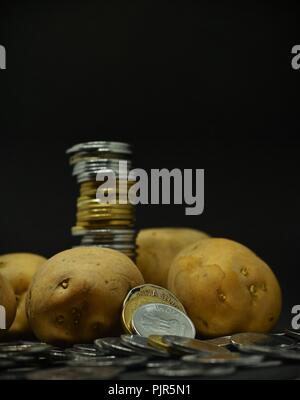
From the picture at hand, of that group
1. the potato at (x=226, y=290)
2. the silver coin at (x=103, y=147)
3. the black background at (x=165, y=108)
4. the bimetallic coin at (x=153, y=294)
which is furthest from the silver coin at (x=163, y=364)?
the black background at (x=165, y=108)

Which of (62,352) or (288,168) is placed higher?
(288,168)

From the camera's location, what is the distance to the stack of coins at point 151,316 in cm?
136

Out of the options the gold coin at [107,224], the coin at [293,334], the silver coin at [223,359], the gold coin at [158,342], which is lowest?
the coin at [293,334]

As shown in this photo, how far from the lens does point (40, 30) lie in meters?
2.29

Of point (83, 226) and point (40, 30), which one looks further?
point (40, 30)

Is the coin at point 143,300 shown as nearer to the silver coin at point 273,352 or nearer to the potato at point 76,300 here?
the potato at point 76,300

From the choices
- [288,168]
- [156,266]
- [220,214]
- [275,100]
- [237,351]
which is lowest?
[237,351]

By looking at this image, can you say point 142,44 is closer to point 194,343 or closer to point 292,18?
point 292,18

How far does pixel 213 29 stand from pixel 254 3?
0.16 meters

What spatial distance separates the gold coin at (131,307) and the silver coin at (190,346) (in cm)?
13

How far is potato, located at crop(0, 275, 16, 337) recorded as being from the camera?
1464mm

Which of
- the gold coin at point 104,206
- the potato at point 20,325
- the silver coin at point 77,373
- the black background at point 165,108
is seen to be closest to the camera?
the silver coin at point 77,373

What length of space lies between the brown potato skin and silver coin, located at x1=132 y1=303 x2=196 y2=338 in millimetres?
293

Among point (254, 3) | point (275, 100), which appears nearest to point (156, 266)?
point (275, 100)
